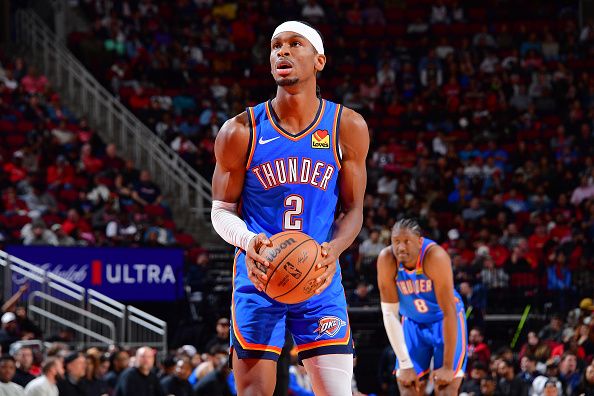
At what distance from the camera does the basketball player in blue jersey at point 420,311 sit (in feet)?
28.8

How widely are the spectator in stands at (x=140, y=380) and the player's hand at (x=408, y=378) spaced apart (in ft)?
13.1

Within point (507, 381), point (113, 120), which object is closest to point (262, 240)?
point (507, 381)

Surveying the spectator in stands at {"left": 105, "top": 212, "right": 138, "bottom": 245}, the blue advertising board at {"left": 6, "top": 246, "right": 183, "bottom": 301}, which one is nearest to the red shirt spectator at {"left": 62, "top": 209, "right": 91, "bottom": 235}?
the spectator in stands at {"left": 105, "top": 212, "right": 138, "bottom": 245}

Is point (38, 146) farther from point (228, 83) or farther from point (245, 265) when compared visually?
point (245, 265)

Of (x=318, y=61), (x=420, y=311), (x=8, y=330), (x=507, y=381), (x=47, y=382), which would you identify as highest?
(x=318, y=61)

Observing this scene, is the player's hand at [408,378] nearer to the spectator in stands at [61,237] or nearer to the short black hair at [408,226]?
the short black hair at [408,226]

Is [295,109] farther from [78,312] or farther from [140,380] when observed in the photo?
[78,312]

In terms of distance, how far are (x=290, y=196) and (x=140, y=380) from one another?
7203mm

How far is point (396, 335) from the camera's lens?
8977 millimetres

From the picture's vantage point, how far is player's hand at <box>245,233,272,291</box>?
5.09 m

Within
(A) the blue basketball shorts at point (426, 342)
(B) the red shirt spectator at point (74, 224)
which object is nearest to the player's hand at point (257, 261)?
(A) the blue basketball shorts at point (426, 342)

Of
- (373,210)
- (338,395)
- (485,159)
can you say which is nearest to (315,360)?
(338,395)

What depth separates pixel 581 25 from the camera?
24547 millimetres

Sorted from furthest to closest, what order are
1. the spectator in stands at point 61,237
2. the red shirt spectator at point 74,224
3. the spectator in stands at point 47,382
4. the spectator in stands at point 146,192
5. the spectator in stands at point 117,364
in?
the spectator in stands at point 146,192, the red shirt spectator at point 74,224, the spectator in stands at point 61,237, the spectator in stands at point 117,364, the spectator in stands at point 47,382
